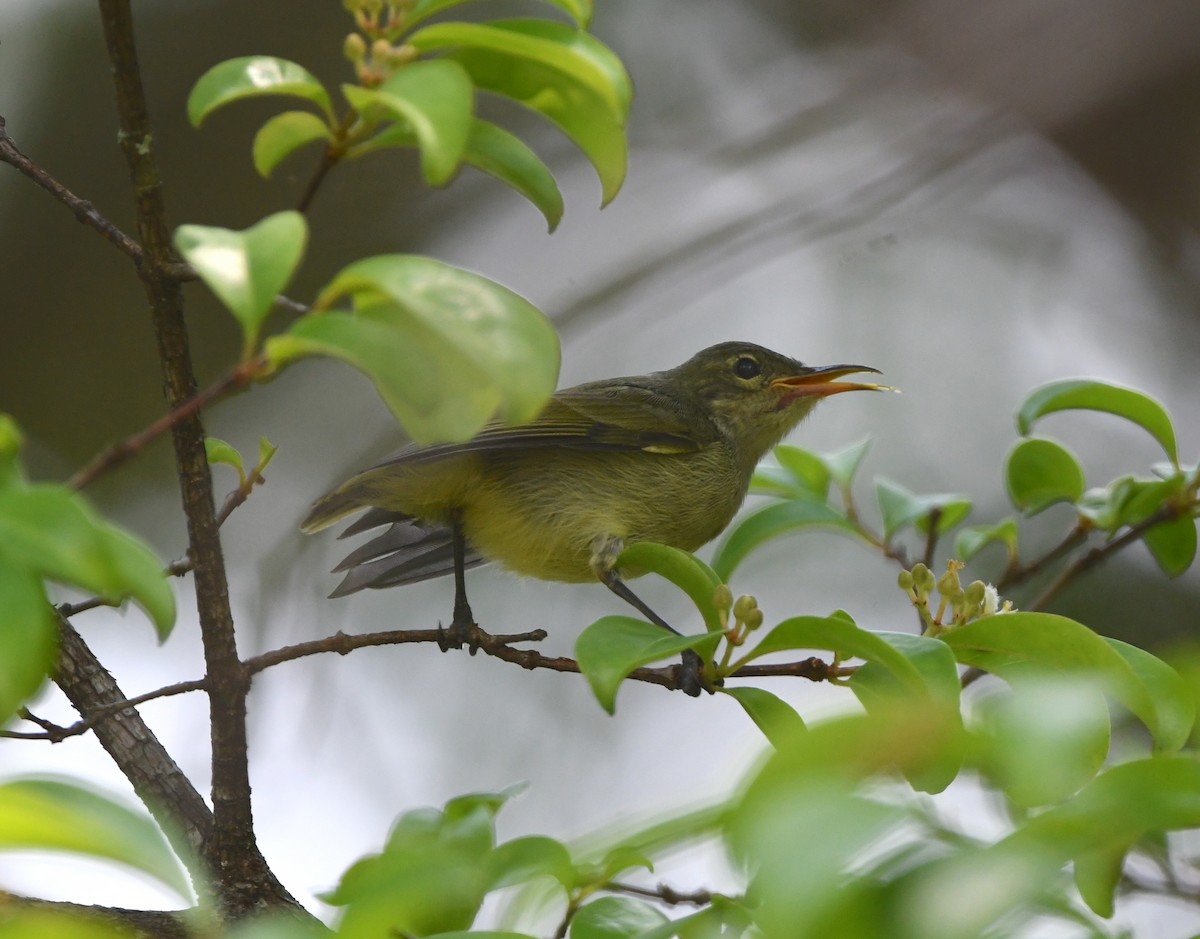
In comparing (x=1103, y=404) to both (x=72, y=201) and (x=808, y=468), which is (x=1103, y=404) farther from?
(x=72, y=201)

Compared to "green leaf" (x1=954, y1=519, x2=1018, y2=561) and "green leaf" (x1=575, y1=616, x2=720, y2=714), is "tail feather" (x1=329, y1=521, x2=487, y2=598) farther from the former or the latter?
"green leaf" (x1=575, y1=616, x2=720, y2=714)

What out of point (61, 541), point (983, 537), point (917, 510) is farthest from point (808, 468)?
point (61, 541)

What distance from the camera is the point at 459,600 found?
10.5 ft

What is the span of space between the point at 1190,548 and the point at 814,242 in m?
4.59

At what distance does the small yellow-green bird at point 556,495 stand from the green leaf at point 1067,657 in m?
1.52

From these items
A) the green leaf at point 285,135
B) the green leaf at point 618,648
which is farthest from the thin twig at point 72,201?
the green leaf at point 618,648

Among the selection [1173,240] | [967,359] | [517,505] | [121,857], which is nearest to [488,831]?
[121,857]

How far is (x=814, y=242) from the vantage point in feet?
23.2

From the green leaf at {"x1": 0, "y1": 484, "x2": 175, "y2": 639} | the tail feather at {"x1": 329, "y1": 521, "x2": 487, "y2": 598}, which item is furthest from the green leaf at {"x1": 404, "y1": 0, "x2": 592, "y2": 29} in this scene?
the tail feather at {"x1": 329, "y1": 521, "x2": 487, "y2": 598}

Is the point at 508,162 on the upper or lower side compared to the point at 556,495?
lower

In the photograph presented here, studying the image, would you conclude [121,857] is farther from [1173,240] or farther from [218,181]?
[1173,240]

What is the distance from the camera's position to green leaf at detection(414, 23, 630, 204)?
5.06ft

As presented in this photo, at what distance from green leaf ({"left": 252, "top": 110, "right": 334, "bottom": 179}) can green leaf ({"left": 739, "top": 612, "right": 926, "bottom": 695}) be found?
845 mm

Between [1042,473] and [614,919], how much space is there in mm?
1758
